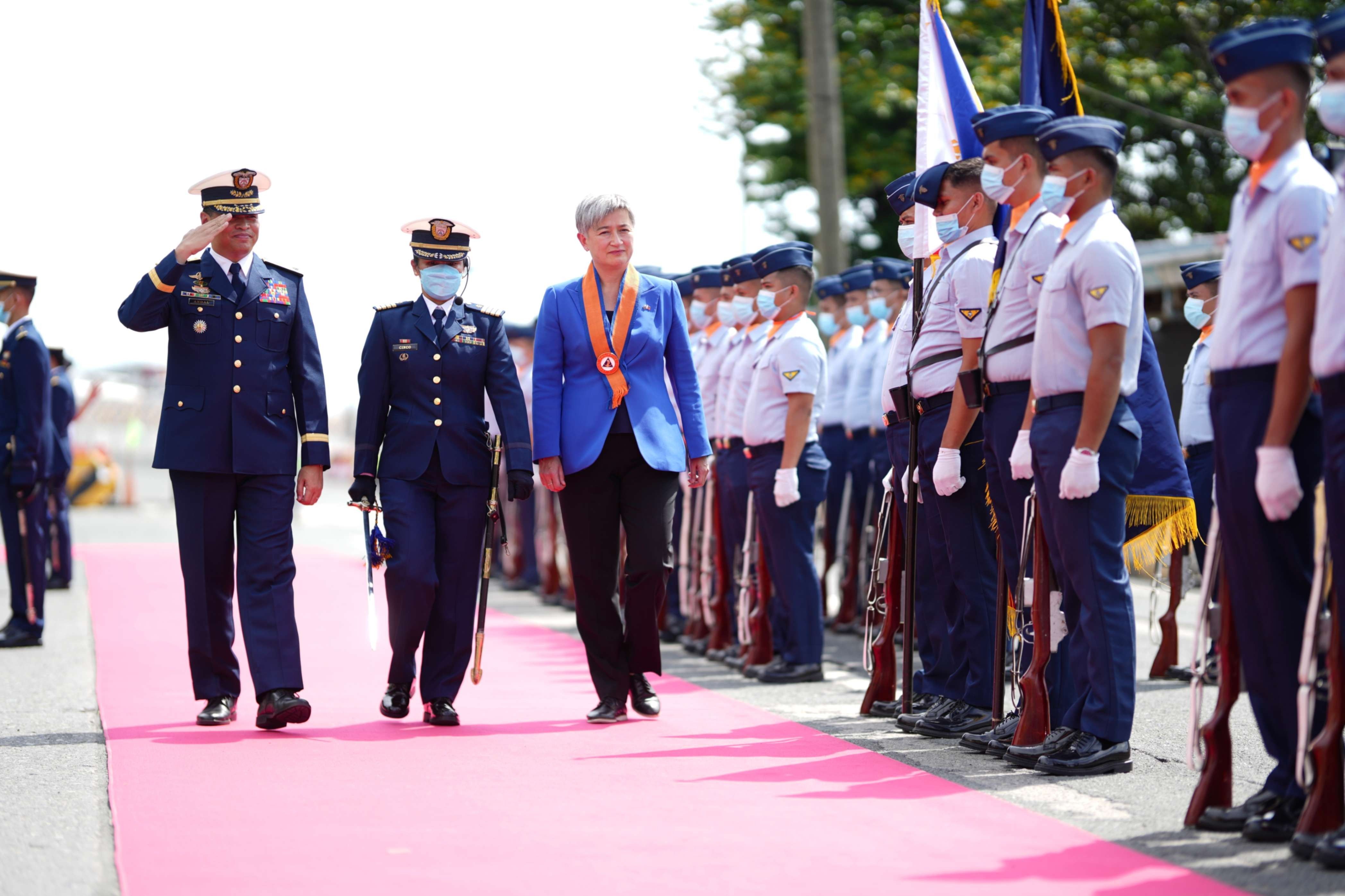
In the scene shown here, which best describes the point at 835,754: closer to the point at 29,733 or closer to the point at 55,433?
the point at 29,733

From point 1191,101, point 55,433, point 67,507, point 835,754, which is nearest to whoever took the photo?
point 835,754

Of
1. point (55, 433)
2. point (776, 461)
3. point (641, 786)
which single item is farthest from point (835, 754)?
point (55, 433)

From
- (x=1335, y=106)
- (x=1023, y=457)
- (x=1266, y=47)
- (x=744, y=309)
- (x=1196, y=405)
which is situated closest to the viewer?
(x=1335, y=106)

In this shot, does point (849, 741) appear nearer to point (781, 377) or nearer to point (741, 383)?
point (781, 377)

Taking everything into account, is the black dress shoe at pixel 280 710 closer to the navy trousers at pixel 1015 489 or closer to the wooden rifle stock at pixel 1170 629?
the navy trousers at pixel 1015 489

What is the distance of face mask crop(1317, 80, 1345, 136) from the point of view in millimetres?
4145

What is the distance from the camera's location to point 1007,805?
17.1 ft

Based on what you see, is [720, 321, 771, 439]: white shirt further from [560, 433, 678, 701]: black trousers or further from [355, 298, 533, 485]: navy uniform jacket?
[355, 298, 533, 485]: navy uniform jacket

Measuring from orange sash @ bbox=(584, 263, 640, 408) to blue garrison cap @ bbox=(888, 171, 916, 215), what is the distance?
48.7 inches

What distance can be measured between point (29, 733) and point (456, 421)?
217cm

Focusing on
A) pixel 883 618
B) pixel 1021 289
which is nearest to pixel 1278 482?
pixel 1021 289

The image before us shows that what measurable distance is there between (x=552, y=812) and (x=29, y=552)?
671cm

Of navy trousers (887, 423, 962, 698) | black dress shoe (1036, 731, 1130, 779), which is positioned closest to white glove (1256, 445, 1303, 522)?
black dress shoe (1036, 731, 1130, 779)

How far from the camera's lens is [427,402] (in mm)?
7137
